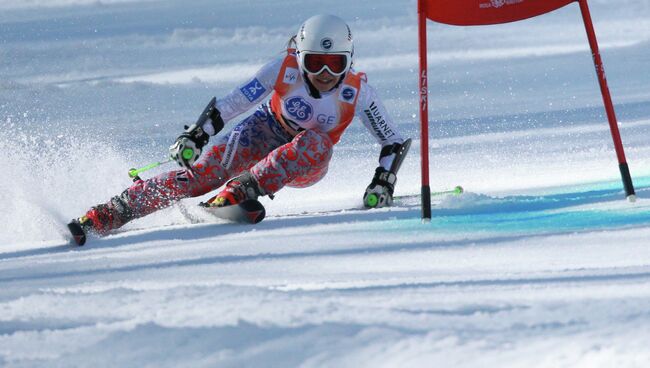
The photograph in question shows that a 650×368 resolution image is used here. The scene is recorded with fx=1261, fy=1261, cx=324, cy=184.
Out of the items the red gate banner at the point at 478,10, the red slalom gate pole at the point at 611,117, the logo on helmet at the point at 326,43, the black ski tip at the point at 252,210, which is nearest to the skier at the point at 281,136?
the logo on helmet at the point at 326,43

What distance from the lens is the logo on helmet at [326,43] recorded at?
246 inches

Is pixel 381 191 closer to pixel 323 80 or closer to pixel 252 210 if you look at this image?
pixel 323 80

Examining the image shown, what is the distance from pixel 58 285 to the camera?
4.46 metres

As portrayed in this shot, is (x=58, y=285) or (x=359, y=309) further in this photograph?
(x=58, y=285)

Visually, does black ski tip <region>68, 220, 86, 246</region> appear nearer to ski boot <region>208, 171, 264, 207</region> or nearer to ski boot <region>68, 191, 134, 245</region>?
ski boot <region>68, 191, 134, 245</region>

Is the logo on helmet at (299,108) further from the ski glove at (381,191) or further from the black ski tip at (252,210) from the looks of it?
the black ski tip at (252,210)

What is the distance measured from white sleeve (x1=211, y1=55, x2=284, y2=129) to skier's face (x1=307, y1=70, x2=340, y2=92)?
0.67 feet

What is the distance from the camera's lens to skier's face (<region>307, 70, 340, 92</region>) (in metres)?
6.35

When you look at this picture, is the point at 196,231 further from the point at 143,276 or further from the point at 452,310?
the point at 452,310

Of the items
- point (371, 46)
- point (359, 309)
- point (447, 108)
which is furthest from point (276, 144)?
point (371, 46)

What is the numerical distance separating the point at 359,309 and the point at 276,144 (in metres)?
3.41

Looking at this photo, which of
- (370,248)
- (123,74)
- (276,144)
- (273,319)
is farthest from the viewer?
(123,74)

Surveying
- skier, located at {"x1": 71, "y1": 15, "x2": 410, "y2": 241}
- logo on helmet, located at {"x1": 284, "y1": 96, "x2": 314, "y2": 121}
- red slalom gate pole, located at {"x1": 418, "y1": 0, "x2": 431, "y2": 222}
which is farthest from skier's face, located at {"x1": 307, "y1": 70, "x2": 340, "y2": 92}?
red slalom gate pole, located at {"x1": 418, "y1": 0, "x2": 431, "y2": 222}

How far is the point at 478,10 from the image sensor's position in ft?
19.4
